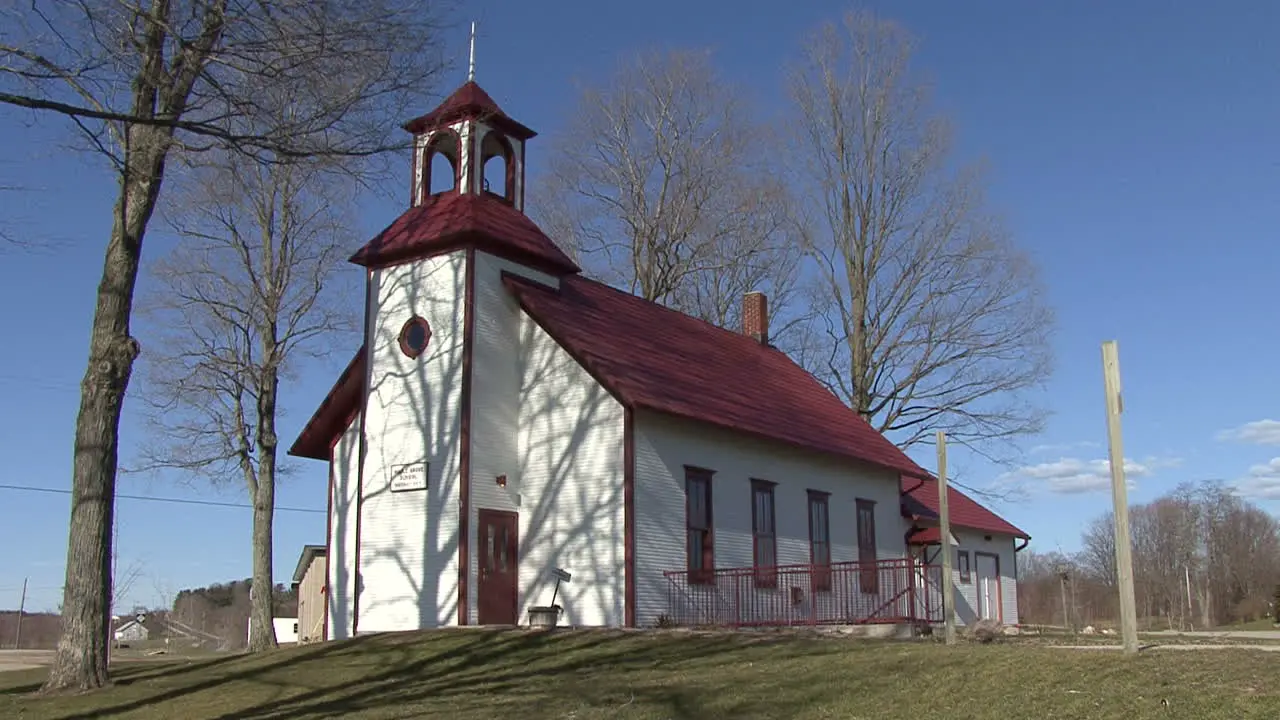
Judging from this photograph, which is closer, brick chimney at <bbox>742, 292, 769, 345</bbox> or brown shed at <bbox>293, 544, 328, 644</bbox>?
brick chimney at <bbox>742, 292, 769, 345</bbox>

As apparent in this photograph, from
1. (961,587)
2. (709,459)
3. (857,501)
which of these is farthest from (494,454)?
(961,587)

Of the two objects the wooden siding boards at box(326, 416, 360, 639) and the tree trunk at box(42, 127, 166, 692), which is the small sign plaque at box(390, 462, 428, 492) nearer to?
the wooden siding boards at box(326, 416, 360, 639)

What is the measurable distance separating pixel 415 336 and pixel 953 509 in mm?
17901

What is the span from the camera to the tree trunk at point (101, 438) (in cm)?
1484

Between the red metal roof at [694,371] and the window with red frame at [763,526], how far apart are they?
1087mm

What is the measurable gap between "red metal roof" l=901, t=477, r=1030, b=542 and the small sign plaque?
14.0 m

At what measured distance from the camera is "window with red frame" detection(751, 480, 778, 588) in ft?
76.1

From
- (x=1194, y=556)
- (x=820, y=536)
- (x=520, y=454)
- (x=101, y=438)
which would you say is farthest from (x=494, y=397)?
(x=1194, y=556)

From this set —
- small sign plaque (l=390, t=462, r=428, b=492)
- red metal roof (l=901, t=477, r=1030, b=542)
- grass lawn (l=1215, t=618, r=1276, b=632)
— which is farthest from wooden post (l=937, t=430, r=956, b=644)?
grass lawn (l=1215, t=618, r=1276, b=632)

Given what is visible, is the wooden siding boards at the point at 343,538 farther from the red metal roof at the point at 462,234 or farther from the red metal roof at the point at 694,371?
the red metal roof at the point at 694,371

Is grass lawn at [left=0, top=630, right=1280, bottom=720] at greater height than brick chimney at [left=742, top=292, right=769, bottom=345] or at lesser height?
lesser

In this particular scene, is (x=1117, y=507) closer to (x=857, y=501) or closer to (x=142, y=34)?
(x=142, y=34)

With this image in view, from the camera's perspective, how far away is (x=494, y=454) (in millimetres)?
20938

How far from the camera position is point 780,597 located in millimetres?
22500
